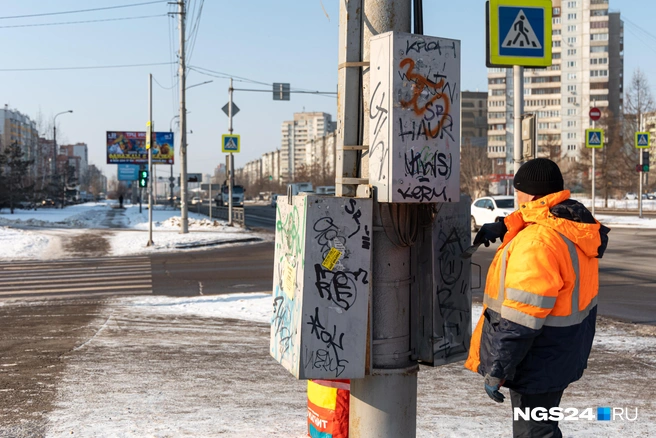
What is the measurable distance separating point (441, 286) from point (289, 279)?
834 millimetres

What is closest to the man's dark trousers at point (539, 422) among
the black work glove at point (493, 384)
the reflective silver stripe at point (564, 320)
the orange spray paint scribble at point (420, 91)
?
the black work glove at point (493, 384)

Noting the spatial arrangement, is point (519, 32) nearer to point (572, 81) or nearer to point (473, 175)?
point (473, 175)

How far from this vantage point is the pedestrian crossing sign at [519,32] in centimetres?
743

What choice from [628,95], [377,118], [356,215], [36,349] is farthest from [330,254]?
[628,95]

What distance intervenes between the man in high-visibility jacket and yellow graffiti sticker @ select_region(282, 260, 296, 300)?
0.98 m

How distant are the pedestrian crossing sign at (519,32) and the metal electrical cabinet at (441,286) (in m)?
4.02

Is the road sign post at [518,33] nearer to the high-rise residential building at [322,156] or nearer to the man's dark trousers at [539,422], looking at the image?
the man's dark trousers at [539,422]

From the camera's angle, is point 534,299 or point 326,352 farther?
point 326,352

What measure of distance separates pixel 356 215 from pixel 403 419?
3.68 feet

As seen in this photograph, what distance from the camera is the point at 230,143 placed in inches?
1314

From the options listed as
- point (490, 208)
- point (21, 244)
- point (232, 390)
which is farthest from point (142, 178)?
point (232, 390)

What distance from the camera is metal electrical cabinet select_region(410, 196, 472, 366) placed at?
3.77m

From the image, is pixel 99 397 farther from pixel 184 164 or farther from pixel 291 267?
pixel 184 164

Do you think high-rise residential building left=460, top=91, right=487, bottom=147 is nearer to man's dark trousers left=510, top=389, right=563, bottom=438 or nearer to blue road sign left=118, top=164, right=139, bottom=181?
blue road sign left=118, top=164, right=139, bottom=181
